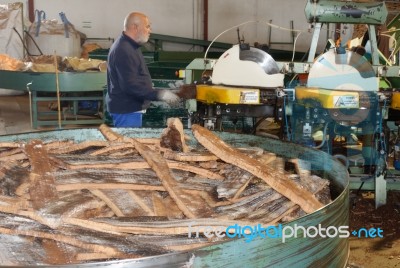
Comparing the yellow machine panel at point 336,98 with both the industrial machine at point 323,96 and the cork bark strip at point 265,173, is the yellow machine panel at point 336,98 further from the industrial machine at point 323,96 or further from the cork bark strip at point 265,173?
the cork bark strip at point 265,173

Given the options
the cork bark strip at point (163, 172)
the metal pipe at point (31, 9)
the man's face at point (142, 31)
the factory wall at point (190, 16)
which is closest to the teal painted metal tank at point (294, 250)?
the cork bark strip at point (163, 172)

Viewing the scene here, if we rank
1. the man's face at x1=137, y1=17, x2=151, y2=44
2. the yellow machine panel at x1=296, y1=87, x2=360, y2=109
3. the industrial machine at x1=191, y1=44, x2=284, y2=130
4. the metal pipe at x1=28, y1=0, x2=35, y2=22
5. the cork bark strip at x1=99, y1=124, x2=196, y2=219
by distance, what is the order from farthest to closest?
the metal pipe at x1=28, y1=0, x2=35, y2=22, the man's face at x1=137, y1=17, x2=151, y2=44, the industrial machine at x1=191, y1=44, x2=284, y2=130, the yellow machine panel at x1=296, y1=87, x2=360, y2=109, the cork bark strip at x1=99, y1=124, x2=196, y2=219

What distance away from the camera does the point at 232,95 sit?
130 inches

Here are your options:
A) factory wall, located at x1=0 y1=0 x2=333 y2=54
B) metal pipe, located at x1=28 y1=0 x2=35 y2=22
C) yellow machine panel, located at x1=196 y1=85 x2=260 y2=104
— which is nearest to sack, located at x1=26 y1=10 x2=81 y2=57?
metal pipe, located at x1=28 y1=0 x2=35 y2=22

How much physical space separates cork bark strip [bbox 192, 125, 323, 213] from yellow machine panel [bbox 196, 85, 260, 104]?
1.10 meters

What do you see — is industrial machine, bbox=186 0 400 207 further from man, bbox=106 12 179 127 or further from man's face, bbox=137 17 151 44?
man's face, bbox=137 17 151 44

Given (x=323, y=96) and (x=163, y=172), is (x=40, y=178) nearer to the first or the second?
(x=163, y=172)

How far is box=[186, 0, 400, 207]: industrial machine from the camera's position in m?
3.29

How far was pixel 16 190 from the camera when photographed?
180 centimetres

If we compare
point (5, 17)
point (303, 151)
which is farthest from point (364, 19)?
point (5, 17)

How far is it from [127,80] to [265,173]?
203 centimetres

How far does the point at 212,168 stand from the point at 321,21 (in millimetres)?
2254

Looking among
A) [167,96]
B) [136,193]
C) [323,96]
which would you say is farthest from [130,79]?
[136,193]

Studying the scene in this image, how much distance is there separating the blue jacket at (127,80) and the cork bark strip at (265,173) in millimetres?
1506
